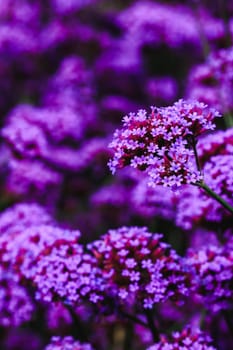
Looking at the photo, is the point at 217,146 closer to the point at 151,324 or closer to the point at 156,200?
the point at 156,200

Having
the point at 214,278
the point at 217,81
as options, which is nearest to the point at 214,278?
the point at 214,278

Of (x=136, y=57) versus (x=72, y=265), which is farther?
(x=136, y=57)

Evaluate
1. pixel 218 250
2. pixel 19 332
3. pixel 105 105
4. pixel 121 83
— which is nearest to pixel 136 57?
pixel 121 83

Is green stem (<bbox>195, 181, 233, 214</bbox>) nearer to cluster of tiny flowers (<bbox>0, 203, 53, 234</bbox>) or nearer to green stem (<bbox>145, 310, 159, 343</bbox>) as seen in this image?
green stem (<bbox>145, 310, 159, 343</bbox>)

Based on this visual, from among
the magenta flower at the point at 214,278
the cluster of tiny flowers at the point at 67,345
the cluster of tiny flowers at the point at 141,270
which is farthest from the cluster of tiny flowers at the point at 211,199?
the cluster of tiny flowers at the point at 67,345

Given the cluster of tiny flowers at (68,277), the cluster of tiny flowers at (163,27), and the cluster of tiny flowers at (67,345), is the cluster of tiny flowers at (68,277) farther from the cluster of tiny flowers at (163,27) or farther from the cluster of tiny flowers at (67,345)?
the cluster of tiny flowers at (163,27)

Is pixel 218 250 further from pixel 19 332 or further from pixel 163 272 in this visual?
pixel 19 332

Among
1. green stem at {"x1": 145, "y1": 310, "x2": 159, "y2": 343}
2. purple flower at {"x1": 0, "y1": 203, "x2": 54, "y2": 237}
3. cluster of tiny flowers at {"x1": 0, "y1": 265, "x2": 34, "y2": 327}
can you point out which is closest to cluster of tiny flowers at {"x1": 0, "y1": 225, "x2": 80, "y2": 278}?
cluster of tiny flowers at {"x1": 0, "y1": 265, "x2": 34, "y2": 327}
